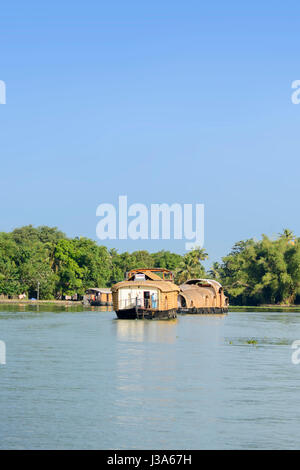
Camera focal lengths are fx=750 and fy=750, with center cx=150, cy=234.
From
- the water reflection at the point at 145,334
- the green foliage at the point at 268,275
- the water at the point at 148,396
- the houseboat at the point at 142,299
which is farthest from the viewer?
the green foliage at the point at 268,275

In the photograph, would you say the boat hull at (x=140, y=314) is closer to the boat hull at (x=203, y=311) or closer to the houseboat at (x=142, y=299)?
the houseboat at (x=142, y=299)

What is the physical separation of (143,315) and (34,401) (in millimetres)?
45854

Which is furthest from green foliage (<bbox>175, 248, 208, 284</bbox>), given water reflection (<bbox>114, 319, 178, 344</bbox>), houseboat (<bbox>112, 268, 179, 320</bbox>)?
water reflection (<bbox>114, 319, 178, 344</bbox>)

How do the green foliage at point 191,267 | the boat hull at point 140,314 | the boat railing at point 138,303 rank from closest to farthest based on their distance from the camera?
the boat hull at point 140,314 < the boat railing at point 138,303 < the green foliage at point 191,267

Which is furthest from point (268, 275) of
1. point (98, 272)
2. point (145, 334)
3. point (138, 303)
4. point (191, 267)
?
point (145, 334)

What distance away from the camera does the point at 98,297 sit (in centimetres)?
13600

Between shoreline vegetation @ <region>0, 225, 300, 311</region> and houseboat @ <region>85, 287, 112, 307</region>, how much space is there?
3303mm

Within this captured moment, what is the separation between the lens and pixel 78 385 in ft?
85.4

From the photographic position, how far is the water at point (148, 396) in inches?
733

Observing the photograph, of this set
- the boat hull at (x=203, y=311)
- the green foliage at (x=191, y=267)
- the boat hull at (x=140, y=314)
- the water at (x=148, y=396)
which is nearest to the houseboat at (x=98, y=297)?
the green foliage at (x=191, y=267)

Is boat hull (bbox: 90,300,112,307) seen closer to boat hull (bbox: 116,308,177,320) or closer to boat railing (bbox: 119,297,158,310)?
boat railing (bbox: 119,297,158,310)

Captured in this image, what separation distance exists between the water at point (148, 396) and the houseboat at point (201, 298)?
161 ft

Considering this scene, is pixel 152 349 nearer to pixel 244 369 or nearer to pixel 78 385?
pixel 244 369

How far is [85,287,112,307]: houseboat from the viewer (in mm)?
132625
